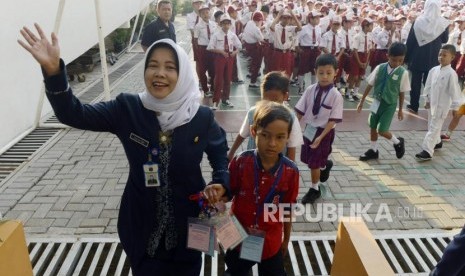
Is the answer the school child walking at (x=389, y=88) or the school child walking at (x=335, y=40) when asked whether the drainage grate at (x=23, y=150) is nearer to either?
the school child walking at (x=389, y=88)

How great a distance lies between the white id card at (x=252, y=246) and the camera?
91.3 inches

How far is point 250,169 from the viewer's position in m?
2.34

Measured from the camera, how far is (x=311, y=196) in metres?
4.15

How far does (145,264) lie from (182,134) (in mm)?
762

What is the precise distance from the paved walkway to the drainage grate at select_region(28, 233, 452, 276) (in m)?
0.17

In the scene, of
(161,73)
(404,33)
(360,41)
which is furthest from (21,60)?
(404,33)

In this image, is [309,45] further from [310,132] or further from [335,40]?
[310,132]

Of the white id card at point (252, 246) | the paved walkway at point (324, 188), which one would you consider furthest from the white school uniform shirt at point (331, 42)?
the white id card at point (252, 246)

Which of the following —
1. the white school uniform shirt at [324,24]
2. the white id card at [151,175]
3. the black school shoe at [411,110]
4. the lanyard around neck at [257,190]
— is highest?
the white school uniform shirt at [324,24]

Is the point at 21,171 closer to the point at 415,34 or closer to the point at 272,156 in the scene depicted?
the point at 272,156

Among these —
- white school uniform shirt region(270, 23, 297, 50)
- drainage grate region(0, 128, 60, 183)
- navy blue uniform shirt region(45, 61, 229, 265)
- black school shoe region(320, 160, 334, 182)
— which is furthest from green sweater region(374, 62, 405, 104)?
drainage grate region(0, 128, 60, 183)

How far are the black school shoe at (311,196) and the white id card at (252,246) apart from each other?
1865 mm

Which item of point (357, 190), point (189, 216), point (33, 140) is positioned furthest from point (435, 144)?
point (33, 140)

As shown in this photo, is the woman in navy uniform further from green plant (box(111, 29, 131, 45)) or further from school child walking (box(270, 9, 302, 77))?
green plant (box(111, 29, 131, 45))
